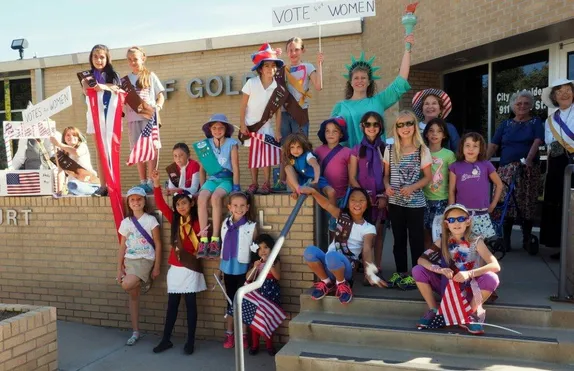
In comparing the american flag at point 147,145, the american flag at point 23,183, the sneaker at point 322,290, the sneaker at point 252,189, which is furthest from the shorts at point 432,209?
the american flag at point 23,183

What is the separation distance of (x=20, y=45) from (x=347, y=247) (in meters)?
12.0

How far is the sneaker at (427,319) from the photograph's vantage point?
3.64 metres

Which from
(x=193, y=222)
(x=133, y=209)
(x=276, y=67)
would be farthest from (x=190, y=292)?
(x=276, y=67)

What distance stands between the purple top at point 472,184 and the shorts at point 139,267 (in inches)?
123

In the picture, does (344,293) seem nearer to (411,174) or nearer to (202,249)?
(411,174)

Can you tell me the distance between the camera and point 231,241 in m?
4.55

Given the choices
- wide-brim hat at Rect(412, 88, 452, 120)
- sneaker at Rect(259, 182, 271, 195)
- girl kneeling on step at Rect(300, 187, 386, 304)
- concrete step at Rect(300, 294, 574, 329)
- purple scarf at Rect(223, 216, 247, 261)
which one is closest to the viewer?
concrete step at Rect(300, 294, 574, 329)

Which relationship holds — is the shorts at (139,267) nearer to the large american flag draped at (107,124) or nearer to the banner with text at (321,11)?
the large american flag draped at (107,124)

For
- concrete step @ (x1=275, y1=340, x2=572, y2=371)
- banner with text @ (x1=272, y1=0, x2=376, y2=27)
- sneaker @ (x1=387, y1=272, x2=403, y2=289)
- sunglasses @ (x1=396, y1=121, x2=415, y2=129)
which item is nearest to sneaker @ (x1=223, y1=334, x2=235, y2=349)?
concrete step @ (x1=275, y1=340, x2=572, y2=371)

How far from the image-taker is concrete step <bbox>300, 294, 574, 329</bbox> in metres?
3.59

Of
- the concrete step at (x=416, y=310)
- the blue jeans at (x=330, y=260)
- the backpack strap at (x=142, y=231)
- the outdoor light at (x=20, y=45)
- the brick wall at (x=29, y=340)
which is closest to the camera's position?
the concrete step at (x=416, y=310)

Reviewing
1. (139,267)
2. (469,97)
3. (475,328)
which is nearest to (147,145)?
(139,267)

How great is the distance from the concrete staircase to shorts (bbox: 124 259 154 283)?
1840mm

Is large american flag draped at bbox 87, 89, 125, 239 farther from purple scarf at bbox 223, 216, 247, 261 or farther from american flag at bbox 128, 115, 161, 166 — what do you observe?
purple scarf at bbox 223, 216, 247, 261
